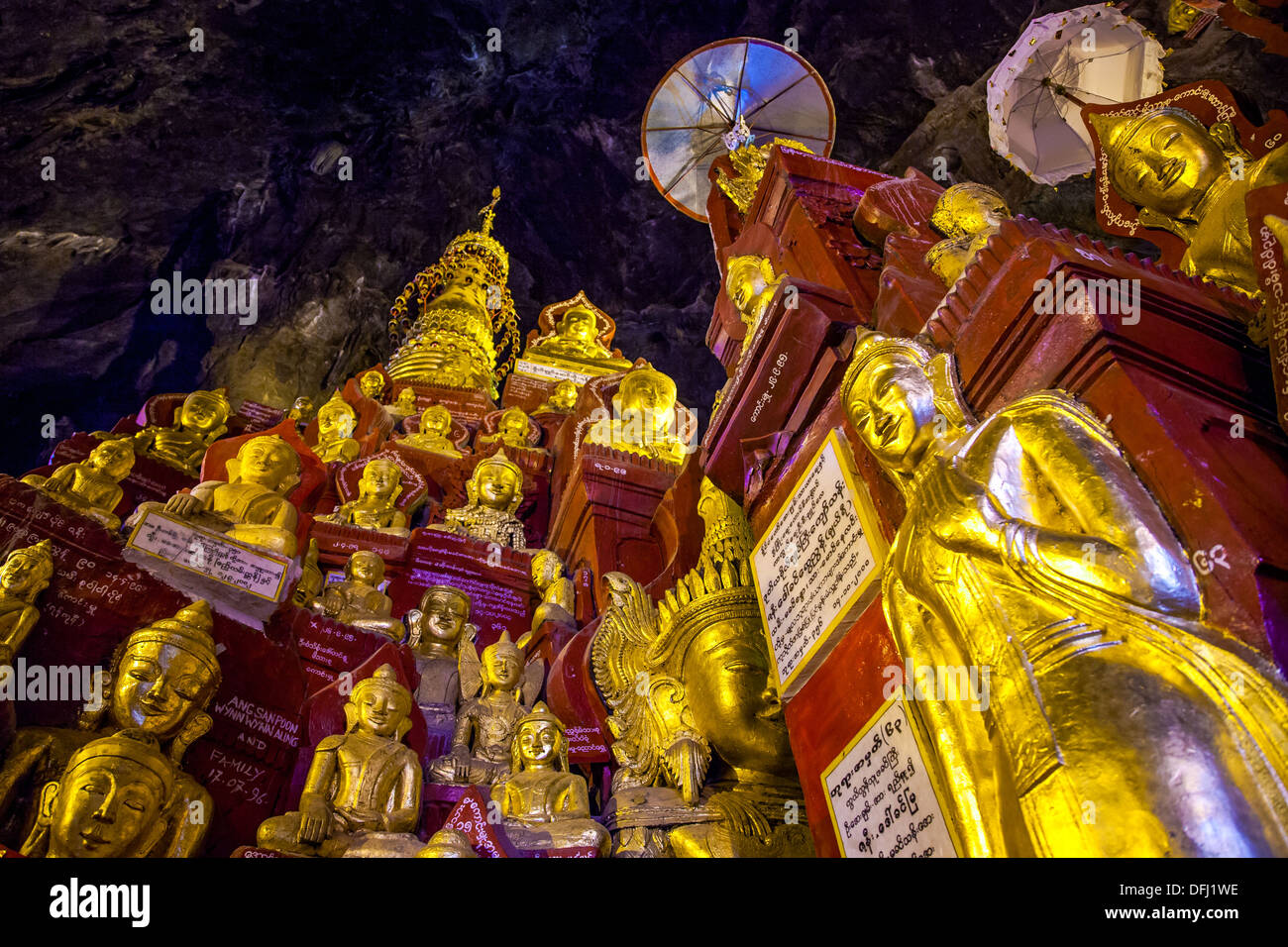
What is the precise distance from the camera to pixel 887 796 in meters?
3.18

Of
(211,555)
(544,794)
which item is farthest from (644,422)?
(544,794)

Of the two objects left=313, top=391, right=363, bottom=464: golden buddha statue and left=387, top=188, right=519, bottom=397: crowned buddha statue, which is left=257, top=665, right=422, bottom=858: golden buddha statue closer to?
left=313, top=391, right=363, bottom=464: golden buddha statue

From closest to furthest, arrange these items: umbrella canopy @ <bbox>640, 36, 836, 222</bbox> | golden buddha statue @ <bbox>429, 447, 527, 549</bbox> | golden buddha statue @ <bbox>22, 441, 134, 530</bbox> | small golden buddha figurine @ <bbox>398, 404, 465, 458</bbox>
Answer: golden buddha statue @ <bbox>22, 441, 134, 530</bbox> < golden buddha statue @ <bbox>429, 447, 527, 549</bbox> < umbrella canopy @ <bbox>640, 36, 836, 222</bbox> < small golden buddha figurine @ <bbox>398, 404, 465, 458</bbox>

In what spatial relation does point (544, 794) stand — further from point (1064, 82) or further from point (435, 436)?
point (1064, 82)

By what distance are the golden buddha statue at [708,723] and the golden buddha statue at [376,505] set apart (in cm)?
358

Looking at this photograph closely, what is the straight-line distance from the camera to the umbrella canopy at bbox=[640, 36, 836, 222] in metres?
9.35

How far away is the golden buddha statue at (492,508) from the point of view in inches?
336

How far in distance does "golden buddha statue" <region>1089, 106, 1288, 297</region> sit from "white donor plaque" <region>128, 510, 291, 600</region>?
5.17 meters

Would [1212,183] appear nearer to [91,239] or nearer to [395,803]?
[395,803]

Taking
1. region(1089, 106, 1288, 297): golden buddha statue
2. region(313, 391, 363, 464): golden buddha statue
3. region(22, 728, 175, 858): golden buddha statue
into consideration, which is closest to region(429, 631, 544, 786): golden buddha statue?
region(22, 728, 175, 858): golden buddha statue

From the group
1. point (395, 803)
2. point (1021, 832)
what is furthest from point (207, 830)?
point (1021, 832)

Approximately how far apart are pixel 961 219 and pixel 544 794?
3819 mm

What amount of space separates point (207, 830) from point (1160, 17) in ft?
41.9

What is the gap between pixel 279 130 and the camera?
16.9 meters
